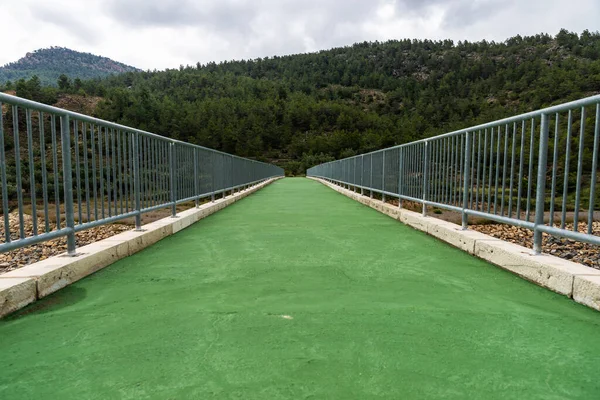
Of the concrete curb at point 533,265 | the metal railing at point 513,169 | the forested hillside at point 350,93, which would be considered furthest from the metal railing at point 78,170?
the forested hillside at point 350,93

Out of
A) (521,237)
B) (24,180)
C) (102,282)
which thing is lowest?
(521,237)

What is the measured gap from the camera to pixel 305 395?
1.47 meters

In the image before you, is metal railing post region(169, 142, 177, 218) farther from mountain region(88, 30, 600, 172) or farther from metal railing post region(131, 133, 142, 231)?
mountain region(88, 30, 600, 172)

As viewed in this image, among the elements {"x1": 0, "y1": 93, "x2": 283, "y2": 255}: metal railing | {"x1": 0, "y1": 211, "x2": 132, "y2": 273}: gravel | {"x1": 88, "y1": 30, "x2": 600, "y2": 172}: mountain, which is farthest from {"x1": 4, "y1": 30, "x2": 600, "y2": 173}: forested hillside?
{"x1": 0, "y1": 93, "x2": 283, "y2": 255}: metal railing

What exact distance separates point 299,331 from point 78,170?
2.77 metres

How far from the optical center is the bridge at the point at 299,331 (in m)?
1.57

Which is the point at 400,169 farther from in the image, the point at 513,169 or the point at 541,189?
the point at 541,189

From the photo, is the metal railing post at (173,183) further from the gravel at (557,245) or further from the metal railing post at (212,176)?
the gravel at (557,245)

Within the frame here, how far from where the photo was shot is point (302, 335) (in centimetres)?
199

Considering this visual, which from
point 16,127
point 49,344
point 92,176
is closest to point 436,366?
point 49,344

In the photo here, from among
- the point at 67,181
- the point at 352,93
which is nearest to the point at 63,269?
the point at 67,181

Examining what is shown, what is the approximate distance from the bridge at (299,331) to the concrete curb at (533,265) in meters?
0.08

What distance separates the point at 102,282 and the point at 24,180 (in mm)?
1001

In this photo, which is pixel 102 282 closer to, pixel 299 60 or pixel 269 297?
pixel 269 297
